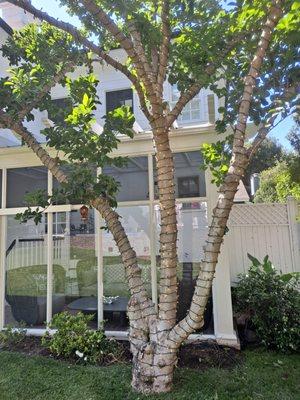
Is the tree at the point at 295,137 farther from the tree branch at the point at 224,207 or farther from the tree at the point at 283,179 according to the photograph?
the tree branch at the point at 224,207

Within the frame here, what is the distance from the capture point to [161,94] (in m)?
4.17

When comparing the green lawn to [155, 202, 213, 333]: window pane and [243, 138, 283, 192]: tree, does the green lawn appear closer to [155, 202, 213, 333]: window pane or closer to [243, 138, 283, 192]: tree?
[155, 202, 213, 333]: window pane

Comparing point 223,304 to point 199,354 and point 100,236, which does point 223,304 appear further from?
point 100,236

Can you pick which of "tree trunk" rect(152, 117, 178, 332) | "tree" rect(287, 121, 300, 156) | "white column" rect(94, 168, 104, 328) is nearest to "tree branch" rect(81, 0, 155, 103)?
"tree trunk" rect(152, 117, 178, 332)

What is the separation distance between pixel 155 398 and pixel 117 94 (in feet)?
31.4

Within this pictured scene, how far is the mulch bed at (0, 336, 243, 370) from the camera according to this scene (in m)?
4.58

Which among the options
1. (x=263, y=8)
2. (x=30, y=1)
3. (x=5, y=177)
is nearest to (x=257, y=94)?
(x=263, y=8)

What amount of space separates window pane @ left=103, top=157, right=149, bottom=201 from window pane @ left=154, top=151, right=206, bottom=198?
0.59 meters

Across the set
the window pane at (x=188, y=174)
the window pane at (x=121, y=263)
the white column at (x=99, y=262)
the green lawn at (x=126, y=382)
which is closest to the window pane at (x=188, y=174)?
the window pane at (x=188, y=174)

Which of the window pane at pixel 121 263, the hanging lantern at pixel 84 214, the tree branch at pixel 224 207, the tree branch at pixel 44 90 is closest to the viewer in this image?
the tree branch at pixel 224 207

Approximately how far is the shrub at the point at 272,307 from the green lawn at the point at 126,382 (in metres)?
0.34

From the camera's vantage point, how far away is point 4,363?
4.74 m

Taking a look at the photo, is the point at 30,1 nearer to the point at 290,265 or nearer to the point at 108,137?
the point at 108,137

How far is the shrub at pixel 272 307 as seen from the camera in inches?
195
